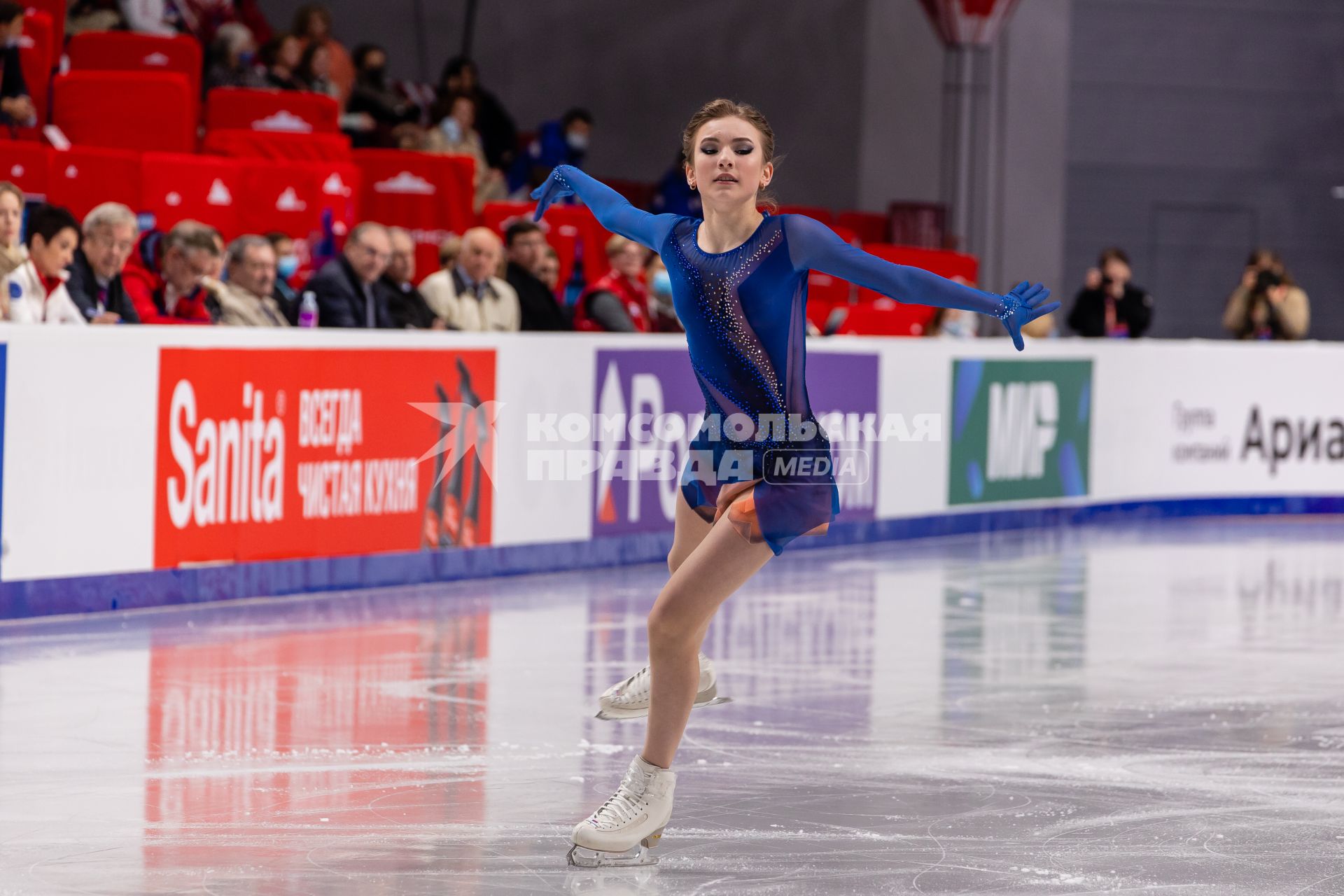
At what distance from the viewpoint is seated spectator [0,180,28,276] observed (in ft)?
28.3

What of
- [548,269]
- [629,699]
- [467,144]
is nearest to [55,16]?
[467,144]

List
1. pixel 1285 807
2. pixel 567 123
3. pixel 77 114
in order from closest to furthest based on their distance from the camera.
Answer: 1. pixel 1285 807
2. pixel 77 114
3. pixel 567 123

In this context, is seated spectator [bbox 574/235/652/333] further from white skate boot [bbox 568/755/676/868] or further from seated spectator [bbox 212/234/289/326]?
white skate boot [bbox 568/755/676/868]

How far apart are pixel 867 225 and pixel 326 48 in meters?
7.45

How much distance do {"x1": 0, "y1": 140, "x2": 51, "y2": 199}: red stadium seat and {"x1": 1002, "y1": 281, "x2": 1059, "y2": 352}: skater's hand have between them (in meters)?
8.20

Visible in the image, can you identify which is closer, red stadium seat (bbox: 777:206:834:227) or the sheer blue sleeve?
the sheer blue sleeve

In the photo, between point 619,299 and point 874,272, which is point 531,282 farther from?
point 874,272

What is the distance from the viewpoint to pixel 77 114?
1287 centimetres

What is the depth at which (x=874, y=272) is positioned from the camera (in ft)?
15.2

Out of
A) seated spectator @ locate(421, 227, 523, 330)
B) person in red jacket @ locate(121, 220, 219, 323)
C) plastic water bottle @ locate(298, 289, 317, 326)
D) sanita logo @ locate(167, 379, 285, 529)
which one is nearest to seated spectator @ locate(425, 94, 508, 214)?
seated spectator @ locate(421, 227, 523, 330)

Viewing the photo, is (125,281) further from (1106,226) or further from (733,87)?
(1106,226)

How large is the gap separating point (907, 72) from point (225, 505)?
1497cm

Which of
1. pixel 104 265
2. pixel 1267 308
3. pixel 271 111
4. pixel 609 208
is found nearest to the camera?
pixel 609 208

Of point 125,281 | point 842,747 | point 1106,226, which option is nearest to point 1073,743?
point 842,747
